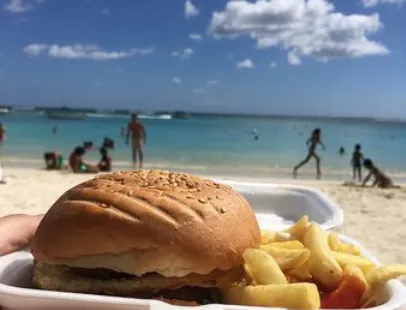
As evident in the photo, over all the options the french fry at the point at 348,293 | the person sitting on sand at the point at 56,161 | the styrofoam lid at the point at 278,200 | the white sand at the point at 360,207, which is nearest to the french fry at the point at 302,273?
the french fry at the point at 348,293

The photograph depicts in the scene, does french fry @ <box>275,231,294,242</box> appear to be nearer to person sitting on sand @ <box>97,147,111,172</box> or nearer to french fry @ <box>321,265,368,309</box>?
french fry @ <box>321,265,368,309</box>

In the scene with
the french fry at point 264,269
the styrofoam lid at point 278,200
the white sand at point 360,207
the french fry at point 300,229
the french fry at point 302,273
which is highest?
the french fry at point 300,229

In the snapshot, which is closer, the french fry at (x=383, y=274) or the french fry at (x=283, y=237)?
the french fry at (x=383, y=274)

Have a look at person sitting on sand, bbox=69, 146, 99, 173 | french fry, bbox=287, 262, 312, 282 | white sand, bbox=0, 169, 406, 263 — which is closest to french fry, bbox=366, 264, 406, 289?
french fry, bbox=287, 262, 312, 282

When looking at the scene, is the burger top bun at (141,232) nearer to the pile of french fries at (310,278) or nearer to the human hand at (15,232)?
the pile of french fries at (310,278)

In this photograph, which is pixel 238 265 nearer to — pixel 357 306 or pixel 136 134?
pixel 357 306

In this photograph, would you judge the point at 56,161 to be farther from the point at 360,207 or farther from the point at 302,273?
the point at 302,273

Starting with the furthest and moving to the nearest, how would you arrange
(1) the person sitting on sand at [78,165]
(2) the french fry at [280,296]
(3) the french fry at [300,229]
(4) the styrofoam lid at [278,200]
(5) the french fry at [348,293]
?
(1) the person sitting on sand at [78,165] < (4) the styrofoam lid at [278,200] < (3) the french fry at [300,229] < (5) the french fry at [348,293] < (2) the french fry at [280,296]

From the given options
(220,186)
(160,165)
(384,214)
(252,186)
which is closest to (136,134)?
(160,165)

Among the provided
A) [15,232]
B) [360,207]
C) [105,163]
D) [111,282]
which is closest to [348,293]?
[111,282]
